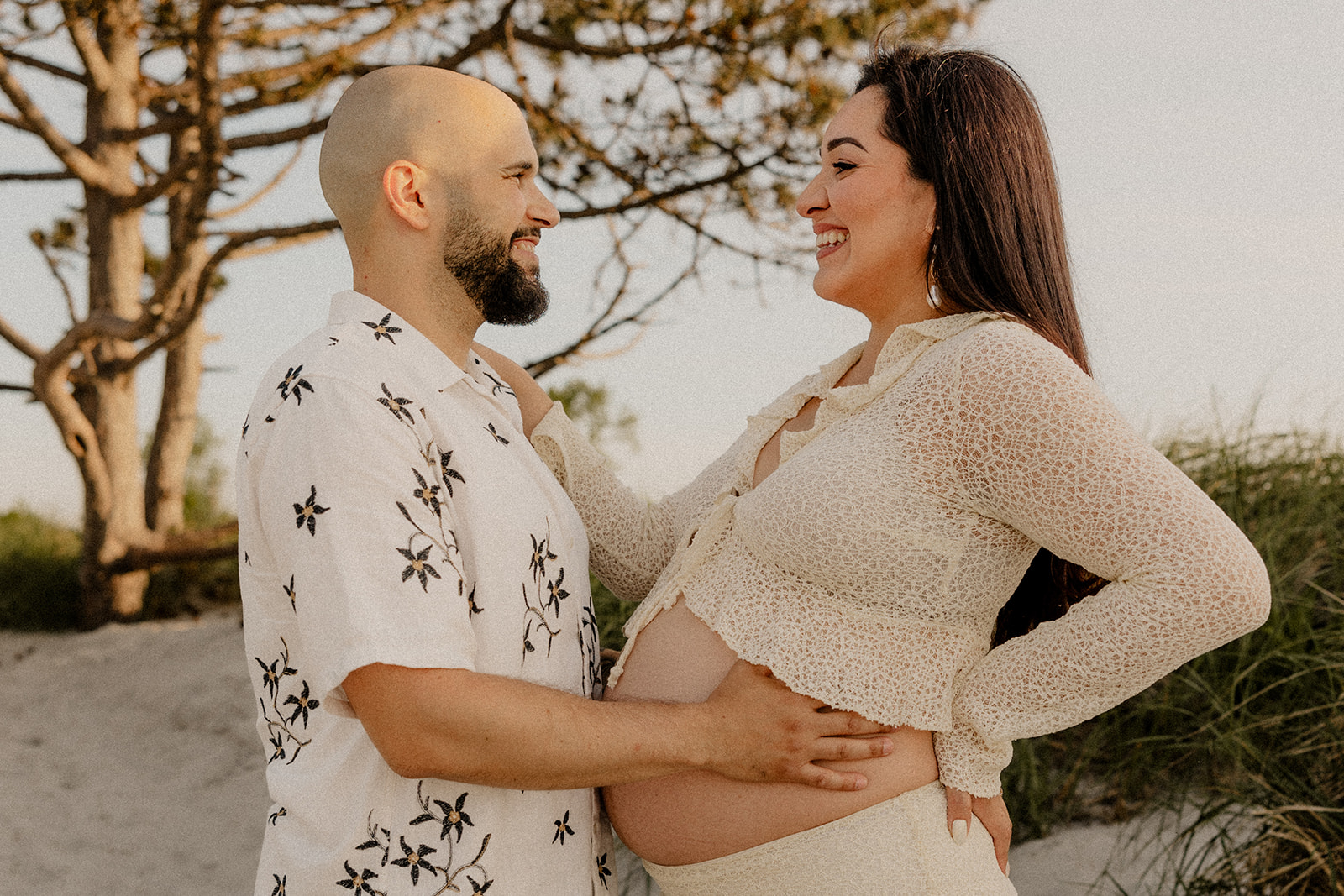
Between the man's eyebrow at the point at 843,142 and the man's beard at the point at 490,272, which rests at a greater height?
the man's eyebrow at the point at 843,142

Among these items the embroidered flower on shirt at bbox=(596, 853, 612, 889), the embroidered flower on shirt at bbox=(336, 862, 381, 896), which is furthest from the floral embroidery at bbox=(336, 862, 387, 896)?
the embroidered flower on shirt at bbox=(596, 853, 612, 889)

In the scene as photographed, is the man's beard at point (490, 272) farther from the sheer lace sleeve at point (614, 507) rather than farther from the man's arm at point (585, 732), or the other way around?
the man's arm at point (585, 732)

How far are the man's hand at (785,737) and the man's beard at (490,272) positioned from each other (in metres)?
0.85

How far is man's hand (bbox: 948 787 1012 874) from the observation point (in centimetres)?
165

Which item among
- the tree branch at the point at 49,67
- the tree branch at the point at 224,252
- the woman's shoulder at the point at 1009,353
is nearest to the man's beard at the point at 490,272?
the woman's shoulder at the point at 1009,353

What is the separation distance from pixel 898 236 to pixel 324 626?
1.20m

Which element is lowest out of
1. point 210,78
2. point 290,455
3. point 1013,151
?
point 290,455

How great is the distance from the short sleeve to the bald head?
50 cm

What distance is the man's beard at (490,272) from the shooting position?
74.2 inches

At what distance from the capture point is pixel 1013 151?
72.6 inches

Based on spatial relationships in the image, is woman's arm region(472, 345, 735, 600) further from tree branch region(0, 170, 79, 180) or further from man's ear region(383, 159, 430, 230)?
tree branch region(0, 170, 79, 180)

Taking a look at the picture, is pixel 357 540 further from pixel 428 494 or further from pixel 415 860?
pixel 415 860

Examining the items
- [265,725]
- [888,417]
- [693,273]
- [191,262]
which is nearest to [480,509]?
[265,725]

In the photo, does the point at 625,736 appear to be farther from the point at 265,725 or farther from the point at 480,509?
the point at 265,725
